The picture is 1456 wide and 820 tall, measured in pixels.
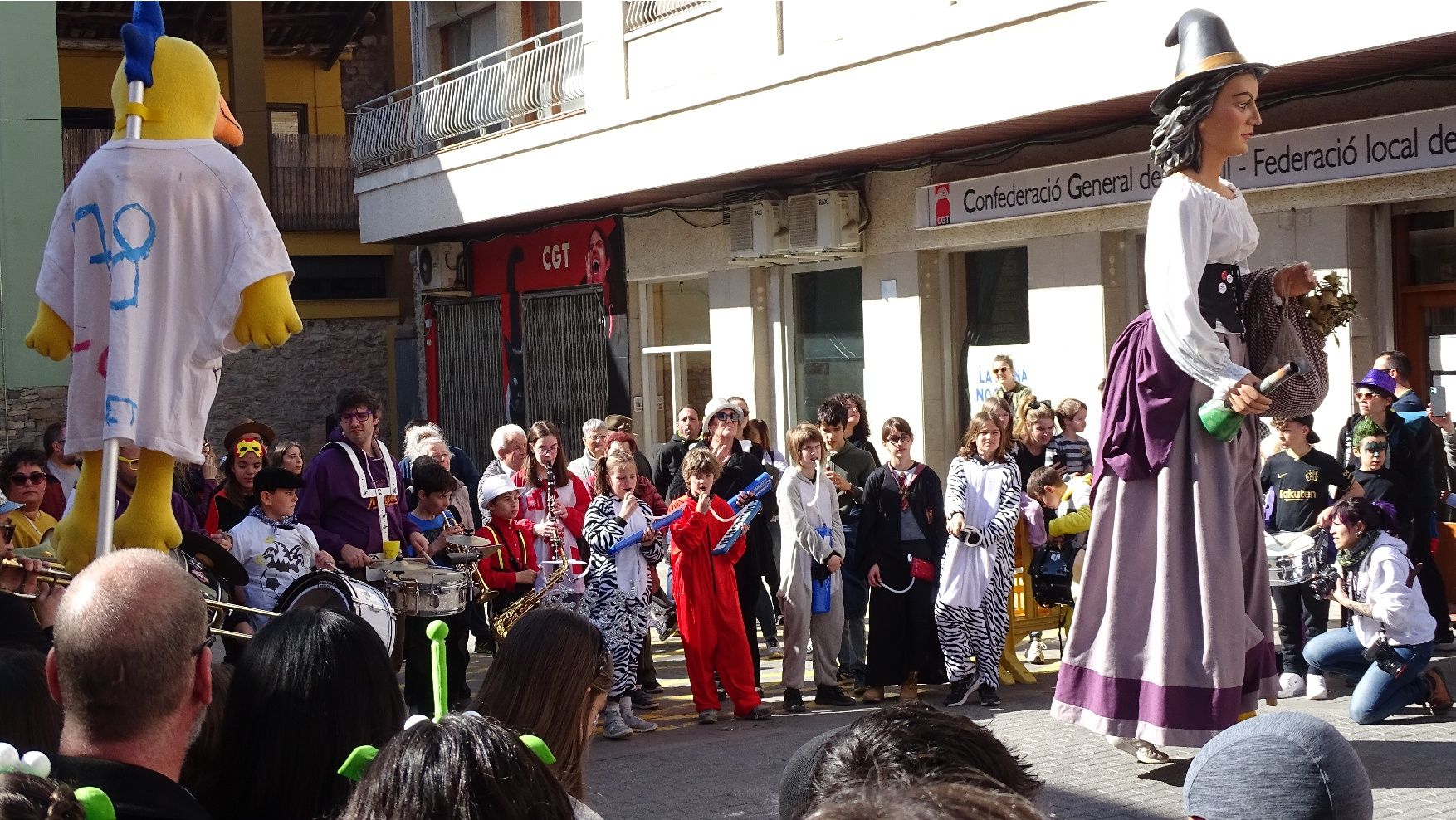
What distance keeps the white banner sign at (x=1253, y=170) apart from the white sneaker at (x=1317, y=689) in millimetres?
3562

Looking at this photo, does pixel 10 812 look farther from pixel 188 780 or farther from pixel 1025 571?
pixel 1025 571

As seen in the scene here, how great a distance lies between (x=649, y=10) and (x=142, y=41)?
43.2 ft

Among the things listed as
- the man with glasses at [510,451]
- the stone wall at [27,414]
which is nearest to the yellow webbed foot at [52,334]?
the man with glasses at [510,451]

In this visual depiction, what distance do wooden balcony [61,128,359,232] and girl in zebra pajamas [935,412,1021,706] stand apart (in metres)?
18.6

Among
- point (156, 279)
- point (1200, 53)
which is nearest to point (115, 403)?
point (156, 279)

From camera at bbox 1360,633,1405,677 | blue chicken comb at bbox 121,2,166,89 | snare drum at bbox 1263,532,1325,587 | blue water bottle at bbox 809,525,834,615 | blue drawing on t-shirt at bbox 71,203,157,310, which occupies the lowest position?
camera at bbox 1360,633,1405,677

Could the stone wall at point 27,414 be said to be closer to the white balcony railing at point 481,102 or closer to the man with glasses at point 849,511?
the white balcony railing at point 481,102

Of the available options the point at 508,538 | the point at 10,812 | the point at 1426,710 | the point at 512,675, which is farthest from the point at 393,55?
the point at 10,812

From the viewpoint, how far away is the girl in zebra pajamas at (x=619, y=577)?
9156 mm

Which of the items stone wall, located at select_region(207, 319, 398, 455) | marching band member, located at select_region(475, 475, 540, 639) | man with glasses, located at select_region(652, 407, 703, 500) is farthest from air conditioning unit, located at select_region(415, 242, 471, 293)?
marching band member, located at select_region(475, 475, 540, 639)

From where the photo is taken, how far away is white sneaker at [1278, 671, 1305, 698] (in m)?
9.43

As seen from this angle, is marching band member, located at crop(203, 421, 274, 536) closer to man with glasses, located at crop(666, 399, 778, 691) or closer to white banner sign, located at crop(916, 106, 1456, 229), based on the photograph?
man with glasses, located at crop(666, 399, 778, 691)

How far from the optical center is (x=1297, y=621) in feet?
31.8

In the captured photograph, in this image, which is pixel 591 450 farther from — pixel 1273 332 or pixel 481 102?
pixel 481 102
